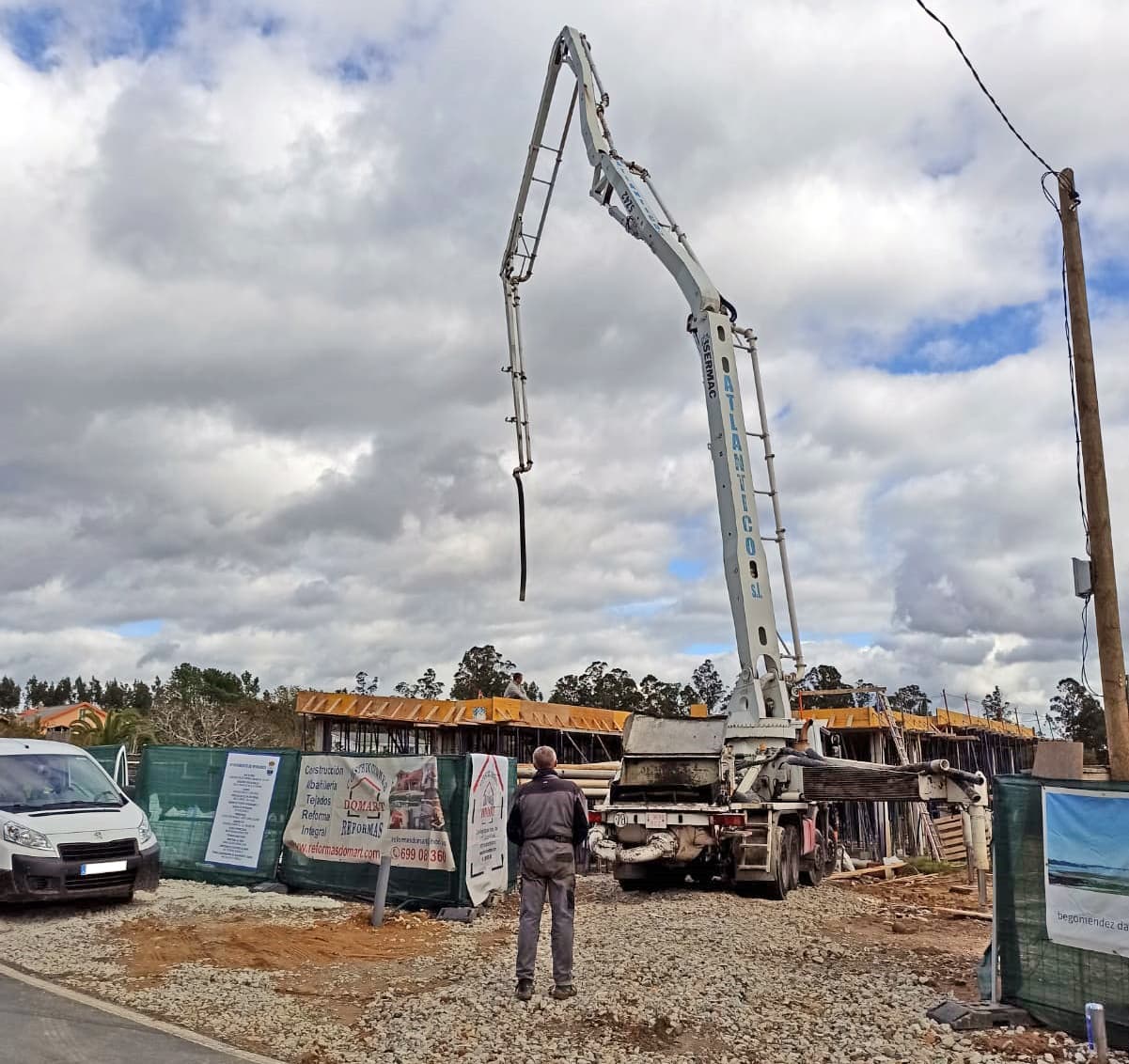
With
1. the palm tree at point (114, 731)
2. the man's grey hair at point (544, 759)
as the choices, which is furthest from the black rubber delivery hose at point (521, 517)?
the palm tree at point (114, 731)

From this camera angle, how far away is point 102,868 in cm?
1136

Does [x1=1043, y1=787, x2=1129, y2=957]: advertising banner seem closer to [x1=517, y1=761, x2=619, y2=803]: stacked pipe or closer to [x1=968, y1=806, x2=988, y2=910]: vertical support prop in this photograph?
[x1=968, y1=806, x2=988, y2=910]: vertical support prop

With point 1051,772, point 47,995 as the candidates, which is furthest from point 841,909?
point 47,995

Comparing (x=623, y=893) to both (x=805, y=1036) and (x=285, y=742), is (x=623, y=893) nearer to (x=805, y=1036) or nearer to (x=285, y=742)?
(x=805, y=1036)

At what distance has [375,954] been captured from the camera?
991 cm

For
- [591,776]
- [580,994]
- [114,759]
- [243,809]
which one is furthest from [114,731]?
[580,994]

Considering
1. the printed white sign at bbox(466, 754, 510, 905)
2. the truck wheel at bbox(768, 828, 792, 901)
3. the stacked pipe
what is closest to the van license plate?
the printed white sign at bbox(466, 754, 510, 905)

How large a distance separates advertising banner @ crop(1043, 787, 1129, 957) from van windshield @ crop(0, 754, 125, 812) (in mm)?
9608

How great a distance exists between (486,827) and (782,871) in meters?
3.60

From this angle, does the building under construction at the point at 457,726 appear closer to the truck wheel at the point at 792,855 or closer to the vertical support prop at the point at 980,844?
the truck wheel at the point at 792,855

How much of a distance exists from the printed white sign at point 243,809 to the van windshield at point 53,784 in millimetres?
1607

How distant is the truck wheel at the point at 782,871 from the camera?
12969mm

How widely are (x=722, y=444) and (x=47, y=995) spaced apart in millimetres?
A: 10592

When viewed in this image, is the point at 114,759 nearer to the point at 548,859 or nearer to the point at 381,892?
the point at 381,892
